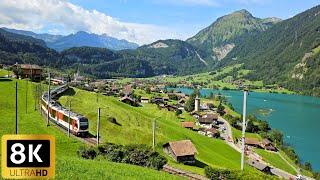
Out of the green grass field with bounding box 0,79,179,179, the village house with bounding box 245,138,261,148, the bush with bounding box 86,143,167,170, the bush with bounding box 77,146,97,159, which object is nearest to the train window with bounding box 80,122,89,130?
the green grass field with bounding box 0,79,179,179

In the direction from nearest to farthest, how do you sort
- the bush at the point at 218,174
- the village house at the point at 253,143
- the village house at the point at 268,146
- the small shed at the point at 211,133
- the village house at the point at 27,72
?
the bush at the point at 218,174 < the village house at the point at 268,146 < the village house at the point at 253,143 < the small shed at the point at 211,133 < the village house at the point at 27,72

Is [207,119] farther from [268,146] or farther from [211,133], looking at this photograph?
[268,146]

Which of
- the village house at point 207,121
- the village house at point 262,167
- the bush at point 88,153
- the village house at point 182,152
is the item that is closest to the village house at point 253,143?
the village house at point 207,121

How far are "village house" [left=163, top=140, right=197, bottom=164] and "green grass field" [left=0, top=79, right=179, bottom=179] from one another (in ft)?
58.0

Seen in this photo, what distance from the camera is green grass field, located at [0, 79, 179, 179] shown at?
3331cm

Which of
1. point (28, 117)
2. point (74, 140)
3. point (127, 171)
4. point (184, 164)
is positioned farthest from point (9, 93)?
point (127, 171)

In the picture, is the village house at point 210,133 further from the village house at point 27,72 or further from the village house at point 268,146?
the village house at point 27,72

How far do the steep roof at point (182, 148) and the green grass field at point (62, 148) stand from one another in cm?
1777

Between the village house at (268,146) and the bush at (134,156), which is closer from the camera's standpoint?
the bush at (134,156)

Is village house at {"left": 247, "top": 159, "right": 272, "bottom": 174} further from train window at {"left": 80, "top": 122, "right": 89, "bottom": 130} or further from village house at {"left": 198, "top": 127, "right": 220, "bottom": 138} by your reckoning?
train window at {"left": 80, "top": 122, "right": 89, "bottom": 130}

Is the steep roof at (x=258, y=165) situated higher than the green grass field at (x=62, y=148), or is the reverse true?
the green grass field at (x=62, y=148)

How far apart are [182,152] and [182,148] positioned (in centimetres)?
109

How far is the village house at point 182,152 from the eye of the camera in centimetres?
7294

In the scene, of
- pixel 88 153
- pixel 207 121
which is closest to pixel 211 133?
pixel 207 121
